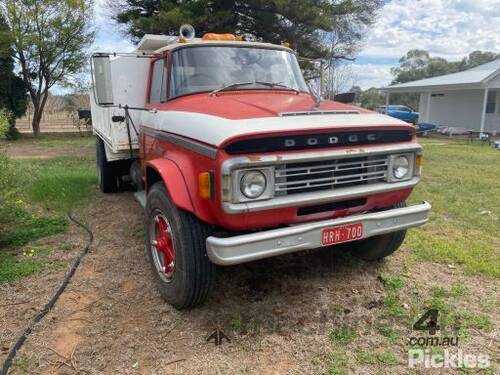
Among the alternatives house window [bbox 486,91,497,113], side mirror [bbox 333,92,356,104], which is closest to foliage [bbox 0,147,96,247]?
side mirror [bbox 333,92,356,104]

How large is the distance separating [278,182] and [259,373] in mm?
1306

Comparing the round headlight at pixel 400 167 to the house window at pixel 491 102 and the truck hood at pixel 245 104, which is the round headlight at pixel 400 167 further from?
the house window at pixel 491 102

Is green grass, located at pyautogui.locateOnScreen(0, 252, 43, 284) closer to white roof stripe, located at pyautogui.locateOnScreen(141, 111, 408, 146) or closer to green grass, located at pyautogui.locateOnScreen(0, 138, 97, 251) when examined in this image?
green grass, located at pyautogui.locateOnScreen(0, 138, 97, 251)

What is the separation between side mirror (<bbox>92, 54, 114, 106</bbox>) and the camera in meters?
4.55

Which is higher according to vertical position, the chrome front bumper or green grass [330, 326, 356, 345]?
the chrome front bumper

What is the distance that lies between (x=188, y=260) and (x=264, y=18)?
560 inches

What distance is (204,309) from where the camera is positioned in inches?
147

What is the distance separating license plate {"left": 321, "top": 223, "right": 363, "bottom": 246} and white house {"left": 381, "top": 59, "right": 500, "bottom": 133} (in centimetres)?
2201

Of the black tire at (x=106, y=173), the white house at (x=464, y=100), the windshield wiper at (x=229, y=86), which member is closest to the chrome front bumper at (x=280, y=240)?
the windshield wiper at (x=229, y=86)

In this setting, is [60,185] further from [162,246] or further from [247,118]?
[247,118]

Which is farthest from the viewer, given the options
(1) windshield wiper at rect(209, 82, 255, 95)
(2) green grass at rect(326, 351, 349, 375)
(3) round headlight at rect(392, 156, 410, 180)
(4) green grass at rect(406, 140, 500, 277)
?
(4) green grass at rect(406, 140, 500, 277)

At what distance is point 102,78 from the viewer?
462 cm

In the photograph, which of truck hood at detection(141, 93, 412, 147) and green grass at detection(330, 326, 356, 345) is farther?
green grass at detection(330, 326, 356, 345)

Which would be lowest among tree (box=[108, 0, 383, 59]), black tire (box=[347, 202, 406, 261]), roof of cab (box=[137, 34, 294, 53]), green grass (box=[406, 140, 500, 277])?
green grass (box=[406, 140, 500, 277])
